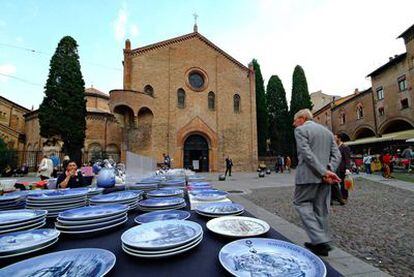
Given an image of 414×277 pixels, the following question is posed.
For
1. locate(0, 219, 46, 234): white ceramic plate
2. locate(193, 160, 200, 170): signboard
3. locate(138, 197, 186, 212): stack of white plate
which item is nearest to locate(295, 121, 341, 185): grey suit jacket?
locate(138, 197, 186, 212): stack of white plate

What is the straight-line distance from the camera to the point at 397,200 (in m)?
6.59

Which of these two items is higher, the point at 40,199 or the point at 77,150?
the point at 77,150

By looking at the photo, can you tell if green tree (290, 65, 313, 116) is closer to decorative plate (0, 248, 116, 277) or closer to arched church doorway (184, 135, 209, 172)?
arched church doorway (184, 135, 209, 172)

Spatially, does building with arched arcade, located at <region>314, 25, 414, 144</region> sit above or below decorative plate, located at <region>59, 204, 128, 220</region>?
above

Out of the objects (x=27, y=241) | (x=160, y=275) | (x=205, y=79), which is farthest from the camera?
(x=205, y=79)

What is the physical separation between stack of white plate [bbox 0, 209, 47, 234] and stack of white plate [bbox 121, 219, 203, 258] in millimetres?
737

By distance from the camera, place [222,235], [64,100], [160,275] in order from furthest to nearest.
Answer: [64,100] < [222,235] < [160,275]

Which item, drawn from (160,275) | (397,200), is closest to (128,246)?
(160,275)

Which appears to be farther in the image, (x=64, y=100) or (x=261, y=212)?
(x=64, y=100)

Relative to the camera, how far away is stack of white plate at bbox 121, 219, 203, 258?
3.23ft

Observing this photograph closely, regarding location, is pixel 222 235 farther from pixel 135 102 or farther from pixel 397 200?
pixel 135 102

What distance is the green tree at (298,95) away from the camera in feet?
93.0

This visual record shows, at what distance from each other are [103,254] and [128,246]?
114 millimetres

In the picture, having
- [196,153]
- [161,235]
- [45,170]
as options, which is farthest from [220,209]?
[196,153]
